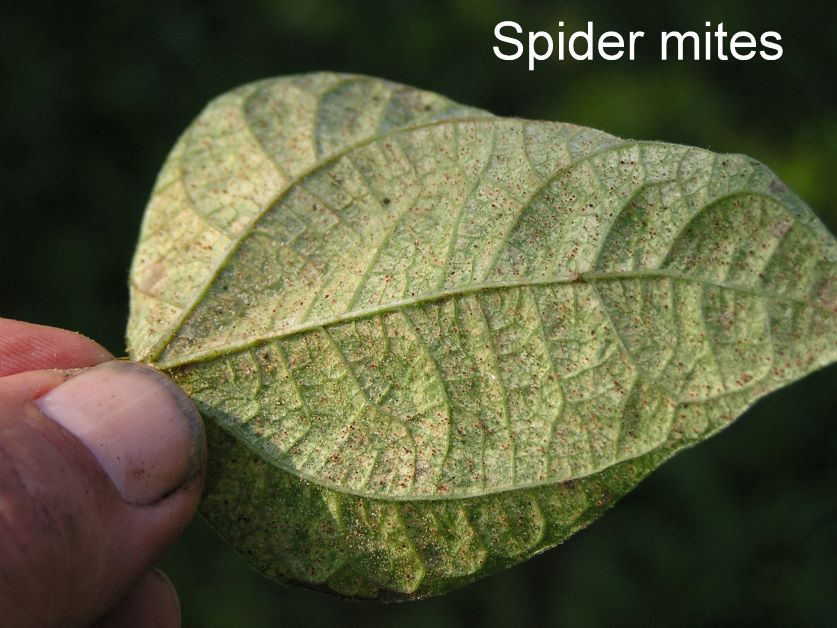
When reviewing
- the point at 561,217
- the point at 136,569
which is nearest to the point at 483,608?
the point at 136,569

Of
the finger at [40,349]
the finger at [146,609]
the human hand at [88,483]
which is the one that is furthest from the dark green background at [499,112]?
the human hand at [88,483]

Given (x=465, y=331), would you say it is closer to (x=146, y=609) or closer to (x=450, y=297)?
(x=450, y=297)

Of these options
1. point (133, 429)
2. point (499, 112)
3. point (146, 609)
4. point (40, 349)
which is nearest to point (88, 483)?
point (133, 429)

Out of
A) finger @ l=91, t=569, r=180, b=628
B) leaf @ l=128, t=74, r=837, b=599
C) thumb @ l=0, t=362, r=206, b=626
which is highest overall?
leaf @ l=128, t=74, r=837, b=599

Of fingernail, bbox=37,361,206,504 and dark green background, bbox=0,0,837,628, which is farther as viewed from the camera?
dark green background, bbox=0,0,837,628

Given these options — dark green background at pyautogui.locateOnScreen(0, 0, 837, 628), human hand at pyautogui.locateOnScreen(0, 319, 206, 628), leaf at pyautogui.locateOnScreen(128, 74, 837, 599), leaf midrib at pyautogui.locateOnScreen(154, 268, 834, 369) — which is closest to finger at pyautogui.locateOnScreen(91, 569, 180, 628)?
human hand at pyautogui.locateOnScreen(0, 319, 206, 628)

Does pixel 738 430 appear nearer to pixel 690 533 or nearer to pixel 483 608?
pixel 690 533

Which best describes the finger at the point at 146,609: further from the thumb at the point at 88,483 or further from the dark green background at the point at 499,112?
the dark green background at the point at 499,112

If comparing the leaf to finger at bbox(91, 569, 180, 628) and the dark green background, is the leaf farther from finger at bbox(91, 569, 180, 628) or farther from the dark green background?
the dark green background
